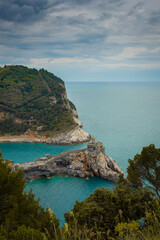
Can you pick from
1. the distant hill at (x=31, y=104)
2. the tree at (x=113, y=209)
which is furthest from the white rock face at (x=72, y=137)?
the tree at (x=113, y=209)

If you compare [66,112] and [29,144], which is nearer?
[29,144]

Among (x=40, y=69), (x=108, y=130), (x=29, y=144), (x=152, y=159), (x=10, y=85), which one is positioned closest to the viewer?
(x=152, y=159)

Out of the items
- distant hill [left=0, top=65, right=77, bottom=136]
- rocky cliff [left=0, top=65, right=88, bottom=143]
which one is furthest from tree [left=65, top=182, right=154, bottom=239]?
distant hill [left=0, top=65, right=77, bottom=136]

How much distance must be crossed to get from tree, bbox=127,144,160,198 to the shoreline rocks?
35.3m

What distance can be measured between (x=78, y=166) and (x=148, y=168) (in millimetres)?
18991

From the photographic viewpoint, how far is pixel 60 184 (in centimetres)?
2892

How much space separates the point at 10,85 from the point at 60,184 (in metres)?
53.1

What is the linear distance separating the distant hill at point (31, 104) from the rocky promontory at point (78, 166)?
70.0 ft

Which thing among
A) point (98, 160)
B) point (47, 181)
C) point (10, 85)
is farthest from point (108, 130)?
point (10, 85)

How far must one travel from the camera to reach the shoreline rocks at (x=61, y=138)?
50.7 metres

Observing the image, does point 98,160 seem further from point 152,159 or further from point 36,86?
point 36,86

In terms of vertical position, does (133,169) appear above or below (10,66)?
below

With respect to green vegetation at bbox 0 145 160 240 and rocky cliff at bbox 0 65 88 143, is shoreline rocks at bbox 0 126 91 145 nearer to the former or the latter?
rocky cliff at bbox 0 65 88 143

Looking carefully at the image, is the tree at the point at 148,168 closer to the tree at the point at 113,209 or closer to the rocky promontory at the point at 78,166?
the tree at the point at 113,209
